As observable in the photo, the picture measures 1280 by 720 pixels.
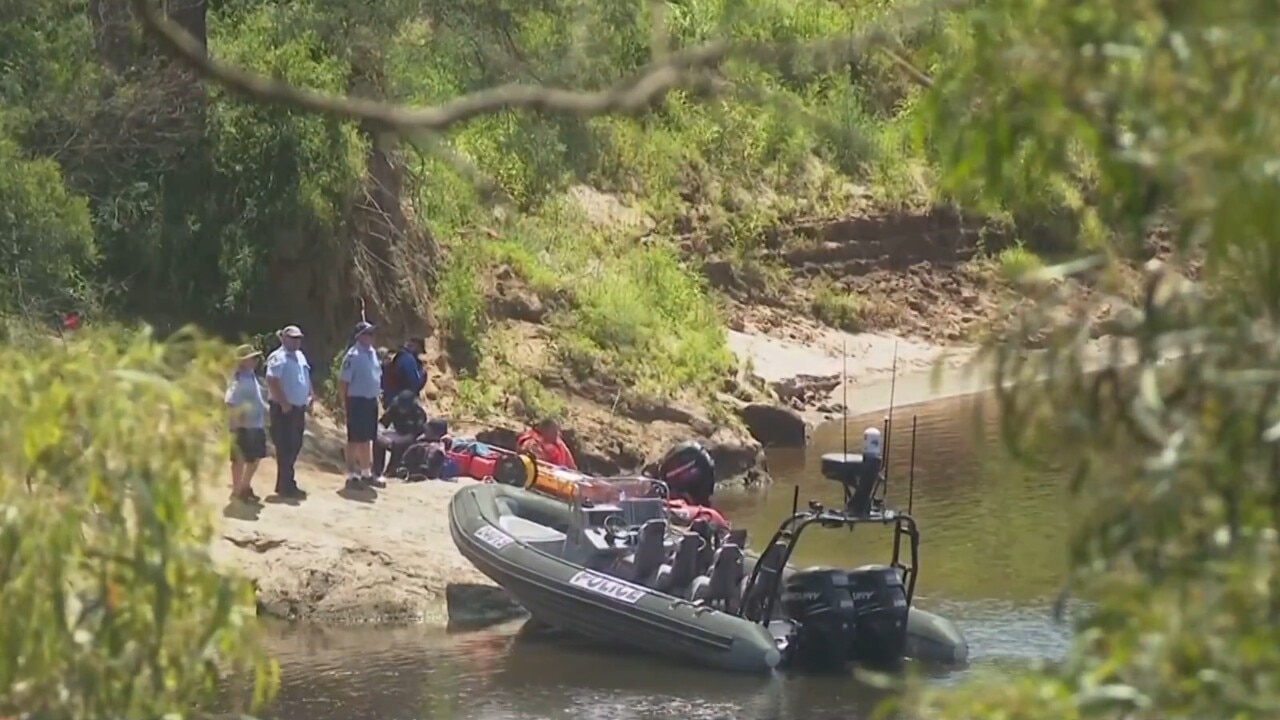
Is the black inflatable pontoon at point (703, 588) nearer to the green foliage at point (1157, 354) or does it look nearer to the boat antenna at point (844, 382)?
the boat antenna at point (844, 382)

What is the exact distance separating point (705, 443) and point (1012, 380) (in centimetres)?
1906

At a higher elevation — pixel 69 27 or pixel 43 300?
pixel 69 27

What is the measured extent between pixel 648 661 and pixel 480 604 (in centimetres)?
186

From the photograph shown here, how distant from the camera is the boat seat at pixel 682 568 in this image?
15.2 m

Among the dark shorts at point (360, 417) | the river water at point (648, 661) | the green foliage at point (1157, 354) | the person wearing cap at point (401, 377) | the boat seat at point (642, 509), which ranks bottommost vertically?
the river water at point (648, 661)

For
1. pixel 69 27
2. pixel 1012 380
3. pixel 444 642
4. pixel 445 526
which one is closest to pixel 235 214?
pixel 69 27

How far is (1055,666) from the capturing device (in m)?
4.13

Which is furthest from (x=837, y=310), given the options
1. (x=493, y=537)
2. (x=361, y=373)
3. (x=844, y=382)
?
(x=493, y=537)

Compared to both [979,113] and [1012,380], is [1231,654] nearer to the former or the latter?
[1012,380]

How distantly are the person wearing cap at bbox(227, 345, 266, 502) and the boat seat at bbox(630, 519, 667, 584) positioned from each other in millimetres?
2611

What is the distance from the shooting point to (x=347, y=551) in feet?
53.8

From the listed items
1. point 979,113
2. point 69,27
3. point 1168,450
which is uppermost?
point 69,27

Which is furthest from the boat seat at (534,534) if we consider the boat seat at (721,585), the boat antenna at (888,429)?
the boat antenna at (888,429)

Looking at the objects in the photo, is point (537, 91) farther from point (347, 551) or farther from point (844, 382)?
point (844, 382)
